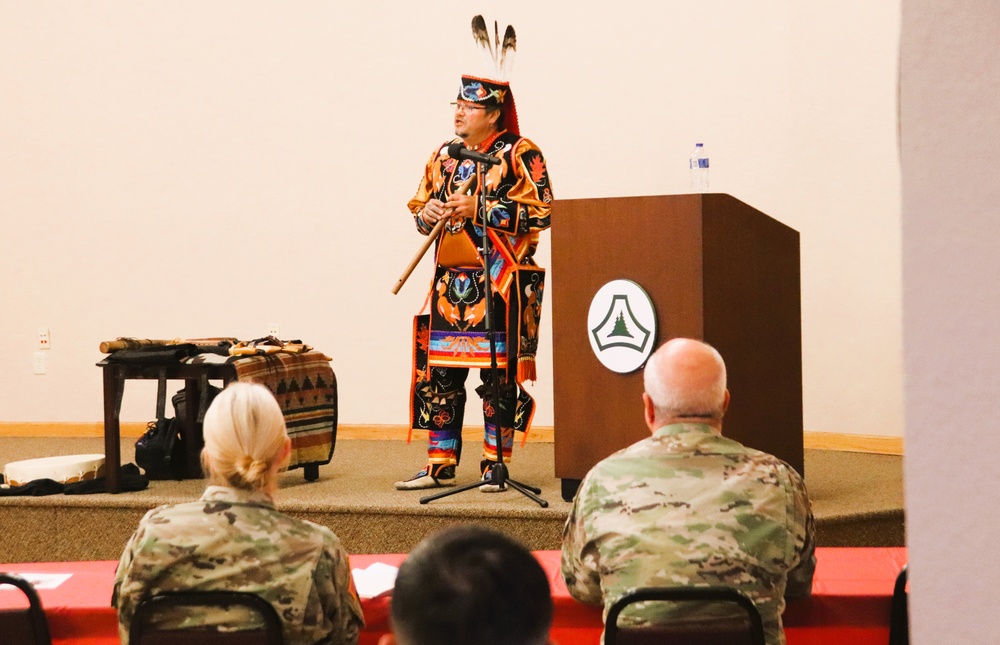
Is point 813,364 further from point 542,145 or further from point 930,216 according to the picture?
point 930,216

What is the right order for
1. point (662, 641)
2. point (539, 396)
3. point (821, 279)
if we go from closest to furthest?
point (662, 641) → point (821, 279) → point (539, 396)

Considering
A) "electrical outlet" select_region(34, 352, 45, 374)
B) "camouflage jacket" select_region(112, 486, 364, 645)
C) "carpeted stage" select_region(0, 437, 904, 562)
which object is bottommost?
"carpeted stage" select_region(0, 437, 904, 562)

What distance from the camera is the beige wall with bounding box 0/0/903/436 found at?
18.1ft

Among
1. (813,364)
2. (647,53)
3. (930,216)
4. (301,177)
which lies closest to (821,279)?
(813,364)

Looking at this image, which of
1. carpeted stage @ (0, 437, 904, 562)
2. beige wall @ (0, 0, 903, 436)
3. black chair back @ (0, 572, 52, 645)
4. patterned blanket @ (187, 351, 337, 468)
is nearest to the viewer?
black chair back @ (0, 572, 52, 645)

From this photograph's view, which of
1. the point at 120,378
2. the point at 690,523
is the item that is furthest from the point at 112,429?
the point at 690,523

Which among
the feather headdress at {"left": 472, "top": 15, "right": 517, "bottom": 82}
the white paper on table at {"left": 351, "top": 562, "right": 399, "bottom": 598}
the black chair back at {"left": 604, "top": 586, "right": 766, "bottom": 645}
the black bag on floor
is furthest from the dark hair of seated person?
the black bag on floor

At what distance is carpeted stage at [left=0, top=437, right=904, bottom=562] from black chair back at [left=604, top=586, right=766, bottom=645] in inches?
76.2

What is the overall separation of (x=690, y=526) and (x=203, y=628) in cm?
79

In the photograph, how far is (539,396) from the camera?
19.8ft

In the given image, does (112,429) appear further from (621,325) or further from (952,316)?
(952,316)

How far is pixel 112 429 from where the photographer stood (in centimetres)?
418

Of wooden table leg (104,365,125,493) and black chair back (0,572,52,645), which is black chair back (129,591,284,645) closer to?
black chair back (0,572,52,645)

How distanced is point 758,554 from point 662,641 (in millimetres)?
319
